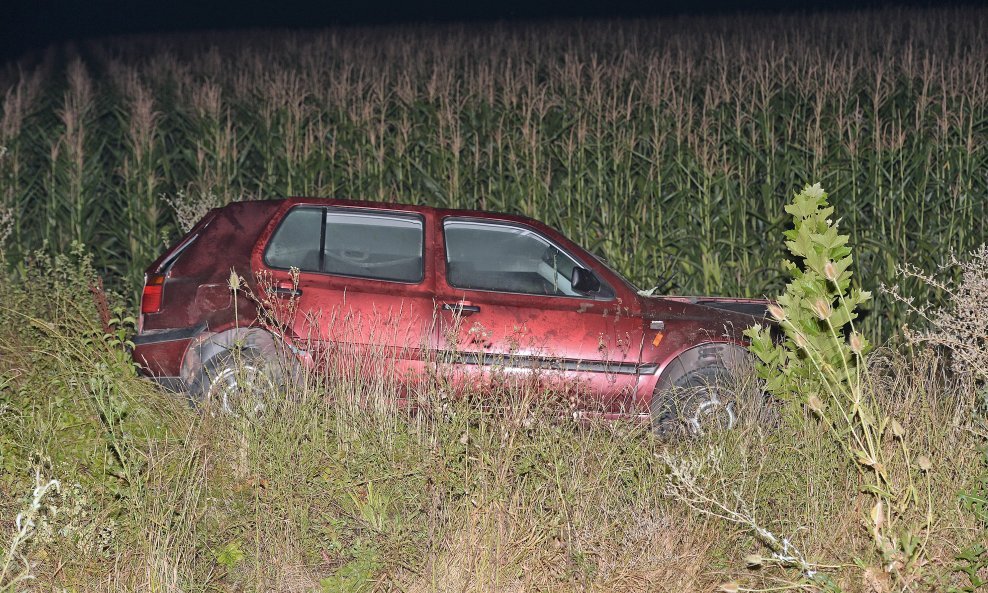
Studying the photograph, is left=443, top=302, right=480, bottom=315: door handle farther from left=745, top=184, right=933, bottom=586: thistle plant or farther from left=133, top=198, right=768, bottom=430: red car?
left=745, top=184, right=933, bottom=586: thistle plant

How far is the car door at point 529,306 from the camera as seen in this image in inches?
293

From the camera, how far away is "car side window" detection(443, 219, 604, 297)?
26.5 ft

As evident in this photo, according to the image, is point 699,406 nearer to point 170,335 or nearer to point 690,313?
point 690,313

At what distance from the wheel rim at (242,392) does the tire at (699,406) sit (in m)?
2.14

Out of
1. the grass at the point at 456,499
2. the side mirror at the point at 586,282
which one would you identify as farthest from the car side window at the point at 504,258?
the grass at the point at 456,499

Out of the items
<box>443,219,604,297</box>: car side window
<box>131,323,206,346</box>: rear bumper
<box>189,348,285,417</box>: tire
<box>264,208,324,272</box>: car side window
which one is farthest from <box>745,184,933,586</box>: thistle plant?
<box>131,323,206,346</box>: rear bumper

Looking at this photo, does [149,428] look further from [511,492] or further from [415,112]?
[415,112]

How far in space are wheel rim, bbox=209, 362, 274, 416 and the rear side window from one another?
5.49ft

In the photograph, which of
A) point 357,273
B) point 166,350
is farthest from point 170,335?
point 357,273

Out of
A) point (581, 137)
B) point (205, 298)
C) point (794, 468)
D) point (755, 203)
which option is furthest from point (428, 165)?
point (794, 468)

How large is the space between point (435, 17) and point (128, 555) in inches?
1960

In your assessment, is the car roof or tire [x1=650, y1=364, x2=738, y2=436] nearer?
tire [x1=650, y1=364, x2=738, y2=436]

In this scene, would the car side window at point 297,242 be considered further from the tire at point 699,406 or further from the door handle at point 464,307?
the tire at point 699,406

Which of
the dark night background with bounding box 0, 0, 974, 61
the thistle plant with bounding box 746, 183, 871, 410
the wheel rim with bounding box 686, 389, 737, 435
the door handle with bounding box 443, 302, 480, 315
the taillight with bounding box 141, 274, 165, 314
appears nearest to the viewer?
the wheel rim with bounding box 686, 389, 737, 435
